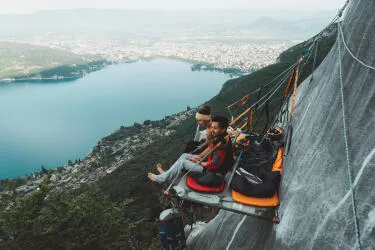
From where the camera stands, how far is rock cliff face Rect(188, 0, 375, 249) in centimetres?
288

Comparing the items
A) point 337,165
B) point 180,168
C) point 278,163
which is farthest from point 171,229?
point 337,165

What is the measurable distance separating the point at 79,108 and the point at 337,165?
335 feet

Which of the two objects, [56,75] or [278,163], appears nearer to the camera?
[278,163]

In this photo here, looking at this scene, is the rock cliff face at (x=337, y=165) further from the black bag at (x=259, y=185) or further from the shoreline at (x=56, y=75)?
the shoreline at (x=56, y=75)

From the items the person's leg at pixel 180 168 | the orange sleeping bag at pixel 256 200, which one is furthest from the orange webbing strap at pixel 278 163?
the person's leg at pixel 180 168

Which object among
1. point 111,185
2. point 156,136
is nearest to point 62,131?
point 156,136

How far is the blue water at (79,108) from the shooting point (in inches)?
2566

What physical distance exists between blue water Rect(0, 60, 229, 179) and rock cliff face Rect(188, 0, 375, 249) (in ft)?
208

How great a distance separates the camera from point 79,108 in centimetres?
9756

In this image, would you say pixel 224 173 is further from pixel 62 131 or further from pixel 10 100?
pixel 10 100

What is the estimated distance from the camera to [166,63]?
194 m

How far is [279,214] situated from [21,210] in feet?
22.6

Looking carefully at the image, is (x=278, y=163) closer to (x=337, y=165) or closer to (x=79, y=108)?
(x=337, y=165)

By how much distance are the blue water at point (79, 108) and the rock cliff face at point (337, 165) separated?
6337 centimetres
